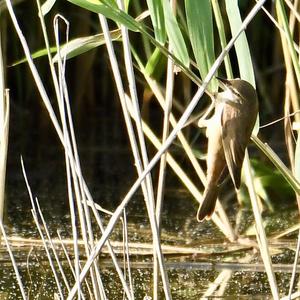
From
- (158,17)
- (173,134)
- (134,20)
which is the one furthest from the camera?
(158,17)

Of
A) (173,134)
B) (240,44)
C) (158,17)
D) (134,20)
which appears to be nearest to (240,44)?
(240,44)

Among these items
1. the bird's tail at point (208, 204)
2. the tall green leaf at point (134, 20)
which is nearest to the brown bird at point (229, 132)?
the bird's tail at point (208, 204)

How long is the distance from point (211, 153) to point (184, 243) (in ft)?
2.46

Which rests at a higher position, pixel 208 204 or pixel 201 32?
pixel 201 32

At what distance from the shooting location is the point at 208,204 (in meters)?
1.82

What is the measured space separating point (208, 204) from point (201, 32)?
35 centimetres

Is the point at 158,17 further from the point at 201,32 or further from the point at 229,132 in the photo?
the point at 229,132

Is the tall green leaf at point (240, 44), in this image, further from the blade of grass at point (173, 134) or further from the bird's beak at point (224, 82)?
the blade of grass at point (173, 134)

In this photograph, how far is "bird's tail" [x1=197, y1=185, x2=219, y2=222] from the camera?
5.95ft

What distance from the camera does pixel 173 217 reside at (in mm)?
2879

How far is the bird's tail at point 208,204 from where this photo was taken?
181cm

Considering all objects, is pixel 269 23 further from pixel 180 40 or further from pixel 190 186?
pixel 180 40

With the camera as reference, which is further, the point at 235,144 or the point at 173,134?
the point at 235,144

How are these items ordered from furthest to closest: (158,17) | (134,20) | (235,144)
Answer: (235,144) → (158,17) → (134,20)
